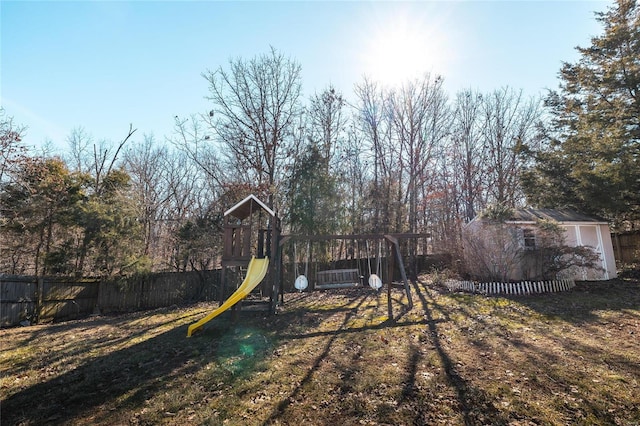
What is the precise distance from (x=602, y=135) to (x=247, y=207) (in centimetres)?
1516

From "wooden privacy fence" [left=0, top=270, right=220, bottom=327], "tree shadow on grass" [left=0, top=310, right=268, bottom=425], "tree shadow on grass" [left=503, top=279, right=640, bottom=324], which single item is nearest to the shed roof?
"tree shadow on grass" [left=503, top=279, right=640, bottom=324]

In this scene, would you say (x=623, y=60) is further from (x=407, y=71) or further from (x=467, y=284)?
(x=467, y=284)

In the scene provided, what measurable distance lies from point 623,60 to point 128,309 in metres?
23.1

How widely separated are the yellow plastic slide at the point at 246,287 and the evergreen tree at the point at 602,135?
45.8 ft

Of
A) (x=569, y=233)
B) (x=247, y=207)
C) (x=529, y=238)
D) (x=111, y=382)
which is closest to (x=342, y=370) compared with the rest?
(x=111, y=382)

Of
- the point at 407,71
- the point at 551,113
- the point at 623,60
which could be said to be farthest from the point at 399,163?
the point at 623,60

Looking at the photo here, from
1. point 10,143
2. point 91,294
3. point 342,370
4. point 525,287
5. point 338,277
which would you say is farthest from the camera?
point 91,294

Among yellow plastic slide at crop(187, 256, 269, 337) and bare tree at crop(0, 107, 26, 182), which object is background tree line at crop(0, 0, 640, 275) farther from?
yellow plastic slide at crop(187, 256, 269, 337)

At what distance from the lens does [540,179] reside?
16.3 metres

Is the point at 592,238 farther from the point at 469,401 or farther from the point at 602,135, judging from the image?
the point at 469,401

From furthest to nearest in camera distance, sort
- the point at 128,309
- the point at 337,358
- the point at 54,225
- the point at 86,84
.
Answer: the point at 128,309, the point at 54,225, the point at 86,84, the point at 337,358

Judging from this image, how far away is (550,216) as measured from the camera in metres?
13.3

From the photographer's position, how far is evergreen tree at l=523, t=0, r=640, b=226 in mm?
12859

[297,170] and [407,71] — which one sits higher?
[407,71]
